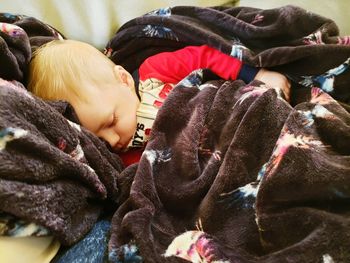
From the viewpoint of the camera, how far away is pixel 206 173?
75 centimetres

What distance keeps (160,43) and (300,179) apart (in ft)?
1.92

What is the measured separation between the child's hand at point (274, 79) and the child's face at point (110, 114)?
275 millimetres

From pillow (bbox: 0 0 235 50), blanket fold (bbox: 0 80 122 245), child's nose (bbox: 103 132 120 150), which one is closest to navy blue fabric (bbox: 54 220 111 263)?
blanket fold (bbox: 0 80 122 245)

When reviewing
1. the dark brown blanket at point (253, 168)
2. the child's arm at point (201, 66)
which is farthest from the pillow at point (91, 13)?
the dark brown blanket at point (253, 168)

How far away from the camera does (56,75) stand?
924 millimetres

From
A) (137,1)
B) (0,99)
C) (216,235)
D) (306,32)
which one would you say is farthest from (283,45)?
(0,99)

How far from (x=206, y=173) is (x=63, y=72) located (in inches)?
14.7

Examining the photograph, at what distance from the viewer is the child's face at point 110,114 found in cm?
91

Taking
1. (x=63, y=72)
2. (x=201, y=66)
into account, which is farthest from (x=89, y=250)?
(x=201, y=66)

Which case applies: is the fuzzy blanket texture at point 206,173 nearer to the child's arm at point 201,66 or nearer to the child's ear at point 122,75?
the child's arm at point 201,66

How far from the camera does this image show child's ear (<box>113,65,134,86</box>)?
40.4 inches

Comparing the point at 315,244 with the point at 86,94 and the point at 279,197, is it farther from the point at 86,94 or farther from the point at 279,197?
the point at 86,94

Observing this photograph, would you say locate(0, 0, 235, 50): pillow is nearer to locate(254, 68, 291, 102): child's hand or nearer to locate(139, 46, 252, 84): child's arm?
locate(139, 46, 252, 84): child's arm

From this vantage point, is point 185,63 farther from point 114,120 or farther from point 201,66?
point 114,120
